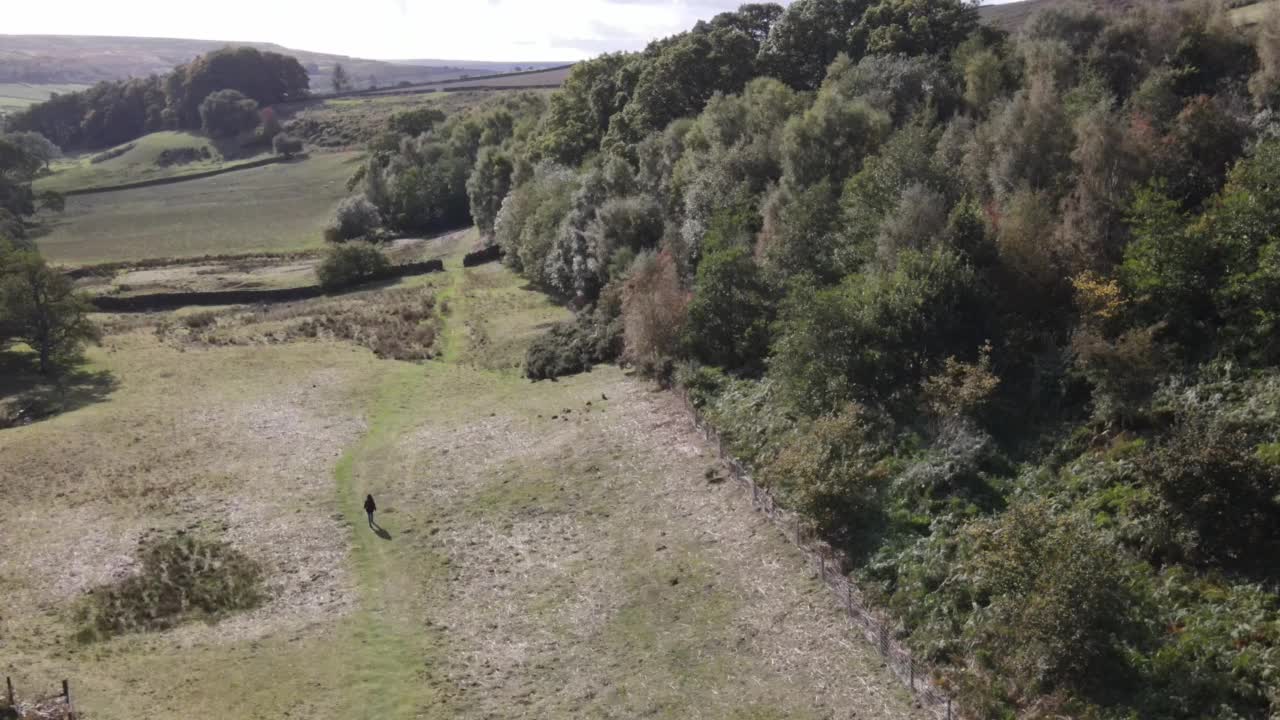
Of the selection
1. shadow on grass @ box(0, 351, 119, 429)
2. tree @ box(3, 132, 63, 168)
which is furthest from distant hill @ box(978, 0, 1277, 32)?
tree @ box(3, 132, 63, 168)

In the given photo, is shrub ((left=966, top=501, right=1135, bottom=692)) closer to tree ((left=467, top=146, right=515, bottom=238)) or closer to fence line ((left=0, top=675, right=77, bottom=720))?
fence line ((left=0, top=675, right=77, bottom=720))

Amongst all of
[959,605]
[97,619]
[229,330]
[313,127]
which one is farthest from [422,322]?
[313,127]

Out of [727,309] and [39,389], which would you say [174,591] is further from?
[39,389]

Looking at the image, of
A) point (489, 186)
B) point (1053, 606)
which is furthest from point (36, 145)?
point (1053, 606)

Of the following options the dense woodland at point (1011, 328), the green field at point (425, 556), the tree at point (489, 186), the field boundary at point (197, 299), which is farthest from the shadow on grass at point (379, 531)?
the tree at point (489, 186)

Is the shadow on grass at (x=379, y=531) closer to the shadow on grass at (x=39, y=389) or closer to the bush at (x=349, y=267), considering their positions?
the shadow on grass at (x=39, y=389)
